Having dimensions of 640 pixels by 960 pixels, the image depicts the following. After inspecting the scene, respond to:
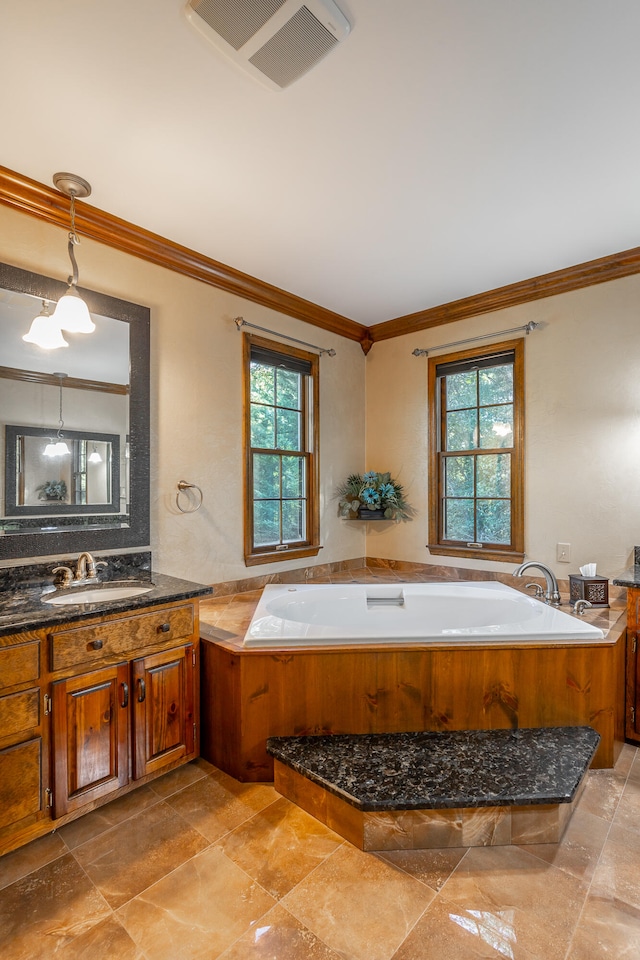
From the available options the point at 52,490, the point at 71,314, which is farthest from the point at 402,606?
the point at 71,314

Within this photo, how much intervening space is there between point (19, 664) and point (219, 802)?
0.96 metres

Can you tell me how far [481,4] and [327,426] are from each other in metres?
2.57

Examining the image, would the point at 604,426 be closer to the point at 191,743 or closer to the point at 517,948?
the point at 517,948

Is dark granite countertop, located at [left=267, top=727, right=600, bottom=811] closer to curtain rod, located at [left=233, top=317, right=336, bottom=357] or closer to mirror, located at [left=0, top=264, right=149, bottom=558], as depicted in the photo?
mirror, located at [left=0, top=264, right=149, bottom=558]

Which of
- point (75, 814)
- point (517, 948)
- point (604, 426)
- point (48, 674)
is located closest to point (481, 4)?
point (604, 426)

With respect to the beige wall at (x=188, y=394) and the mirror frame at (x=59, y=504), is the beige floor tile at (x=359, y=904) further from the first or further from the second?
the mirror frame at (x=59, y=504)

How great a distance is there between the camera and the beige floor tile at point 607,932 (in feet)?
4.17

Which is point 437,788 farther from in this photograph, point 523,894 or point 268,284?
point 268,284

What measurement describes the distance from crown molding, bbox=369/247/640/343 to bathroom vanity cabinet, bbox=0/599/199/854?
268 centimetres

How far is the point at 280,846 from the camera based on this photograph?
1.67 metres

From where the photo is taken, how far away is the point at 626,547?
109 inches

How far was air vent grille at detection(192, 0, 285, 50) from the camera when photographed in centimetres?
129

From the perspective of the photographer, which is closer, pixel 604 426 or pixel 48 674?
pixel 48 674

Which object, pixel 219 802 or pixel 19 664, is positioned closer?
pixel 19 664
